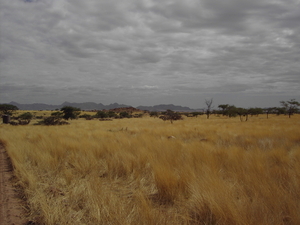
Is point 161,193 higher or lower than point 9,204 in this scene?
higher

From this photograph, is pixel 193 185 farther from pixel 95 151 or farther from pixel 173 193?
pixel 95 151

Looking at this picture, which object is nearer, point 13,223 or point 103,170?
point 13,223

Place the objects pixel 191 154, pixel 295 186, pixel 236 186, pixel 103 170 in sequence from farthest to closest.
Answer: pixel 191 154
pixel 103 170
pixel 236 186
pixel 295 186

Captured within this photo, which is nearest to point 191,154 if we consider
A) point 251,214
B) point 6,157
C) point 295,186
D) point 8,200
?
point 295,186

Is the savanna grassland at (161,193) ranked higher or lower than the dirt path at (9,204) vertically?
higher

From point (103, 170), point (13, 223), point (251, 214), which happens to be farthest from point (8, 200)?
point (251, 214)

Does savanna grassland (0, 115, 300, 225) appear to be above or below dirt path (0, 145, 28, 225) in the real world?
above

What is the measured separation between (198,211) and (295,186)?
2.14 m

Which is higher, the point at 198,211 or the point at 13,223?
the point at 198,211

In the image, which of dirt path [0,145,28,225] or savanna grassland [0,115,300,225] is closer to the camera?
savanna grassland [0,115,300,225]

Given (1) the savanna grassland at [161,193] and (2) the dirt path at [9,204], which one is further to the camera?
(2) the dirt path at [9,204]

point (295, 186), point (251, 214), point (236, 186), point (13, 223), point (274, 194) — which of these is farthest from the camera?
point (236, 186)

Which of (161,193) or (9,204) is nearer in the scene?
(9,204)

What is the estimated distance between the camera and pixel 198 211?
10.6ft
